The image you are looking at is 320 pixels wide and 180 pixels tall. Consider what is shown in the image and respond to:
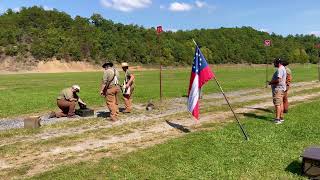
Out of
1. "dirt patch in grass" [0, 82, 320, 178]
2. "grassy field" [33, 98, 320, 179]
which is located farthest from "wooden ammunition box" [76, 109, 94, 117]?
"grassy field" [33, 98, 320, 179]

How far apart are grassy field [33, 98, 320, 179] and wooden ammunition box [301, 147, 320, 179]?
21 cm

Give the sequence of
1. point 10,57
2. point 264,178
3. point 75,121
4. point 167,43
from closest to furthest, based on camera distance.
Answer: point 264,178
point 75,121
point 10,57
point 167,43

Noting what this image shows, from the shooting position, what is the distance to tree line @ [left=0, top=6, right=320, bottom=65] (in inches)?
4018

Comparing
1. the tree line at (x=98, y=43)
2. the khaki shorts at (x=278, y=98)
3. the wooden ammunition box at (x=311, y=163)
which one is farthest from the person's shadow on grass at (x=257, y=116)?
the tree line at (x=98, y=43)

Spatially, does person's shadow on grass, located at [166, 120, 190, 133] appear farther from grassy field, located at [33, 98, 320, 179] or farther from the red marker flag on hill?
the red marker flag on hill

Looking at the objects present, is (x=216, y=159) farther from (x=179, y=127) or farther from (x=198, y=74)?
(x=179, y=127)

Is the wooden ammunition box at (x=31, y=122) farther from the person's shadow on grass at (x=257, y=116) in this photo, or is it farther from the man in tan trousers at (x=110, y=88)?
the person's shadow on grass at (x=257, y=116)

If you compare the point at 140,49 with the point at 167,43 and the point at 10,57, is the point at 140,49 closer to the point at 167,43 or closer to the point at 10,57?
the point at 167,43

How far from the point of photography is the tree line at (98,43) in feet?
335

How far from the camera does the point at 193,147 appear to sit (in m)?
10.3

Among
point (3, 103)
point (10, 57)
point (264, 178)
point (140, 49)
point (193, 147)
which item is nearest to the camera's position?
point (264, 178)

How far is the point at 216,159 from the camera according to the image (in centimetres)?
919

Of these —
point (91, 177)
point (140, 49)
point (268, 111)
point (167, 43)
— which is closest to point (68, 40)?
point (140, 49)

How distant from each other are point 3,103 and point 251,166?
54.7 feet
